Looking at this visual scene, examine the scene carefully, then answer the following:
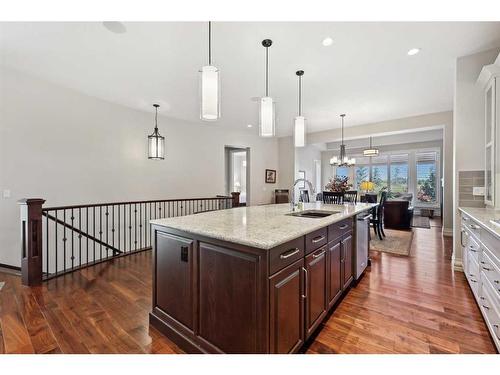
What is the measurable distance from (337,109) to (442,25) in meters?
2.71

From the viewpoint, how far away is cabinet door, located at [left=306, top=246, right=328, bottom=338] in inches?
63.9

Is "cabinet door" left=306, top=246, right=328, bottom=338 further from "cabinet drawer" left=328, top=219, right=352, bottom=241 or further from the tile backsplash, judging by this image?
the tile backsplash

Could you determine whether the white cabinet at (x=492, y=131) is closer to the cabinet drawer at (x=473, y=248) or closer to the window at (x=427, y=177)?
the cabinet drawer at (x=473, y=248)

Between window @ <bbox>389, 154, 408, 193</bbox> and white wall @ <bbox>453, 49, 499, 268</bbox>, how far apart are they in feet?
22.4

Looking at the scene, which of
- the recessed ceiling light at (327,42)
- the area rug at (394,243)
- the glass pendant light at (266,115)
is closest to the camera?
the glass pendant light at (266,115)

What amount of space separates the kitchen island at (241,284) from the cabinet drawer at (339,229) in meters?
0.03

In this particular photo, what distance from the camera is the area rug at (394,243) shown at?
13.2ft

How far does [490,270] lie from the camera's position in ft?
5.66

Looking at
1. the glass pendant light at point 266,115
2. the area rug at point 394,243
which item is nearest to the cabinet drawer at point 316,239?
the glass pendant light at point 266,115

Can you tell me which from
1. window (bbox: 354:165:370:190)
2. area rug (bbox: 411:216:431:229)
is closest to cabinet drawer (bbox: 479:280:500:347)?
area rug (bbox: 411:216:431:229)

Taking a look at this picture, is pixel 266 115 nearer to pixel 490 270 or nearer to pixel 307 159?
Answer: pixel 490 270

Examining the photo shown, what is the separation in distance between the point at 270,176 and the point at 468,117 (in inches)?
215

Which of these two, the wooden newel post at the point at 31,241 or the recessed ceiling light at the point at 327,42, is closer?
the recessed ceiling light at the point at 327,42

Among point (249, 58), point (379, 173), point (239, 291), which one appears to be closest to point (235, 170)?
point (379, 173)
